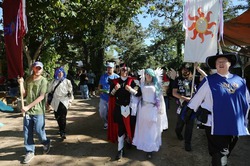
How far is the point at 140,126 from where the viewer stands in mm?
4918

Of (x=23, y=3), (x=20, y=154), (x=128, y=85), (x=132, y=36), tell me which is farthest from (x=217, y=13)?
(x=132, y=36)

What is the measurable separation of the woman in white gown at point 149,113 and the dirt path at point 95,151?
0.94 ft

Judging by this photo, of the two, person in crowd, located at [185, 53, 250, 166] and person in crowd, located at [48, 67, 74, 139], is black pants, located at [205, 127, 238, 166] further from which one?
person in crowd, located at [48, 67, 74, 139]

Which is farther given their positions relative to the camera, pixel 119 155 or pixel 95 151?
pixel 95 151

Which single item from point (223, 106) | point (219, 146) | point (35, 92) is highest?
point (35, 92)

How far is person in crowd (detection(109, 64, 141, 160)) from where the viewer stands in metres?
4.85

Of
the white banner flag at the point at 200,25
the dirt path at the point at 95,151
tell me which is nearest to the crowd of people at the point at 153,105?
the dirt path at the point at 95,151

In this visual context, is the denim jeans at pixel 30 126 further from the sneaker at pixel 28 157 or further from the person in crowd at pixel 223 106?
the person in crowd at pixel 223 106

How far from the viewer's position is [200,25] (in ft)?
15.0

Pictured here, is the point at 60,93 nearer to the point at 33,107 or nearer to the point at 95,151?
the point at 33,107

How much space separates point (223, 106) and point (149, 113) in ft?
5.74

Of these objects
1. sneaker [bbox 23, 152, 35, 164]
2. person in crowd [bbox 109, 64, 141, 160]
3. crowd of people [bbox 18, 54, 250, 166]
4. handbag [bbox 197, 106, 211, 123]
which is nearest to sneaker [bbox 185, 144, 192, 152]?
crowd of people [bbox 18, 54, 250, 166]

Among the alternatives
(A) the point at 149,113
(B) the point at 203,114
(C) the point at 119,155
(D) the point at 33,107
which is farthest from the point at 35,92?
(B) the point at 203,114

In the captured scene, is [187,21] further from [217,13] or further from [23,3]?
[23,3]
